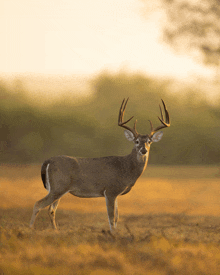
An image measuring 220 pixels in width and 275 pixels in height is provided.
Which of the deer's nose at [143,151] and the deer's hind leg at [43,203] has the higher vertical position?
the deer's nose at [143,151]

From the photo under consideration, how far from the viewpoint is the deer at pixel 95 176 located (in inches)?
347

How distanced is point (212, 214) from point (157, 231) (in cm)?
404

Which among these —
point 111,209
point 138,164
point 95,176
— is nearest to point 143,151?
point 138,164

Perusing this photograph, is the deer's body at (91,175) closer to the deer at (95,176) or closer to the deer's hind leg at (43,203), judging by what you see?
the deer at (95,176)

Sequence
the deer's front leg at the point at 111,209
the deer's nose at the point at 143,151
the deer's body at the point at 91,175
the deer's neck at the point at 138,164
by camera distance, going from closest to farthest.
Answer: the deer's front leg at the point at 111,209, the deer's nose at the point at 143,151, the deer's body at the point at 91,175, the deer's neck at the point at 138,164

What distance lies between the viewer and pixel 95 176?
8.97 metres

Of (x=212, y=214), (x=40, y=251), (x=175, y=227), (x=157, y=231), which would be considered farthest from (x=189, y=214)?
(x=40, y=251)

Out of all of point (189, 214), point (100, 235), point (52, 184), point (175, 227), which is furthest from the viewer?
point (189, 214)

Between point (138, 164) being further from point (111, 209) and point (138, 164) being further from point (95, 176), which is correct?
point (111, 209)

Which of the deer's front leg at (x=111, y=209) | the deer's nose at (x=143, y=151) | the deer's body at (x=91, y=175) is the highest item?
the deer's nose at (x=143, y=151)

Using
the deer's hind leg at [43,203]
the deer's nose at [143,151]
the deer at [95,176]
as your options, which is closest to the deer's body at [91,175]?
the deer at [95,176]

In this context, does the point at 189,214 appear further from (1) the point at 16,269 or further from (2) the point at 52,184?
(1) the point at 16,269

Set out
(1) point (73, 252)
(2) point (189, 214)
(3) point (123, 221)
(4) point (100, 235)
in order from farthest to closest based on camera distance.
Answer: (2) point (189, 214) < (3) point (123, 221) < (4) point (100, 235) < (1) point (73, 252)

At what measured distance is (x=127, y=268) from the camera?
6.71m
